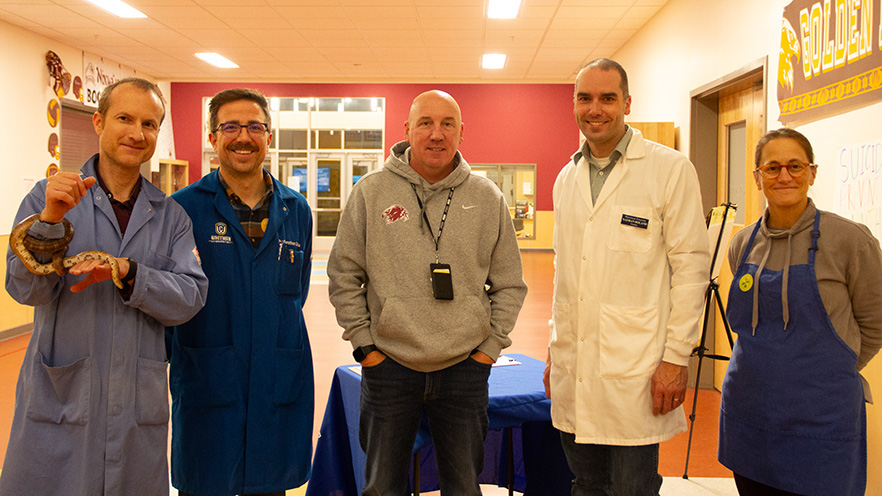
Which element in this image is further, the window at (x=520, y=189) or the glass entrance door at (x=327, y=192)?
the glass entrance door at (x=327, y=192)

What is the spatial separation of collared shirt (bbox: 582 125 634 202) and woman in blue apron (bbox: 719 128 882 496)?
48 centimetres

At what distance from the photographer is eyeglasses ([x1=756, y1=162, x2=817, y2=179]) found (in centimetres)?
203

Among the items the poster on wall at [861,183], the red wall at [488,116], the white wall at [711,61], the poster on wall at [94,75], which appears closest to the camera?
the poster on wall at [861,183]

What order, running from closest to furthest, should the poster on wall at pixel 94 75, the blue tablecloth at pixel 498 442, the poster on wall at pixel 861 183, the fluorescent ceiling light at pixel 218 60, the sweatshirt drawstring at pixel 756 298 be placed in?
1. the sweatshirt drawstring at pixel 756 298
2. the blue tablecloth at pixel 498 442
3. the poster on wall at pixel 861 183
4. the poster on wall at pixel 94 75
5. the fluorescent ceiling light at pixel 218 60

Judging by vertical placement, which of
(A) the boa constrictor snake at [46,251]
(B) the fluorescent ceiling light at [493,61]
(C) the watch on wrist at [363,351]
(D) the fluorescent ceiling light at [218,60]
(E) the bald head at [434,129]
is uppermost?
(B) the fluorescent ceiling light at [493,61]

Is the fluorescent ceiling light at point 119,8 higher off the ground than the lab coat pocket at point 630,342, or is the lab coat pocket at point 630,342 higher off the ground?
the fluorescent ceiling light at point 119,8

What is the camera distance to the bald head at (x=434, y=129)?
6.49 ft

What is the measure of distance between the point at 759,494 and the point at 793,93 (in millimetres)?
2811

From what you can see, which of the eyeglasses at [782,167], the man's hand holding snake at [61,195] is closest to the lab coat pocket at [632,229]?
the eyeglasses at [782,167]

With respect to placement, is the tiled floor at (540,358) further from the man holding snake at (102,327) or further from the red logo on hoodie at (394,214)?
the red logo on hoodie at (394,214)

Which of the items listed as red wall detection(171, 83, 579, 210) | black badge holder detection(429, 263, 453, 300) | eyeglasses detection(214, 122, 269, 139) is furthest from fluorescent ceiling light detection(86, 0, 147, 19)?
black badge holder detection(429, 263, 453, 300)

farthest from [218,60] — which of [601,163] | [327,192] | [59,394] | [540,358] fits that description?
[59,394]

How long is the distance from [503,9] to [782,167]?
6.31 m

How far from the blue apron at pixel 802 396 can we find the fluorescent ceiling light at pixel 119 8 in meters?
8.07
